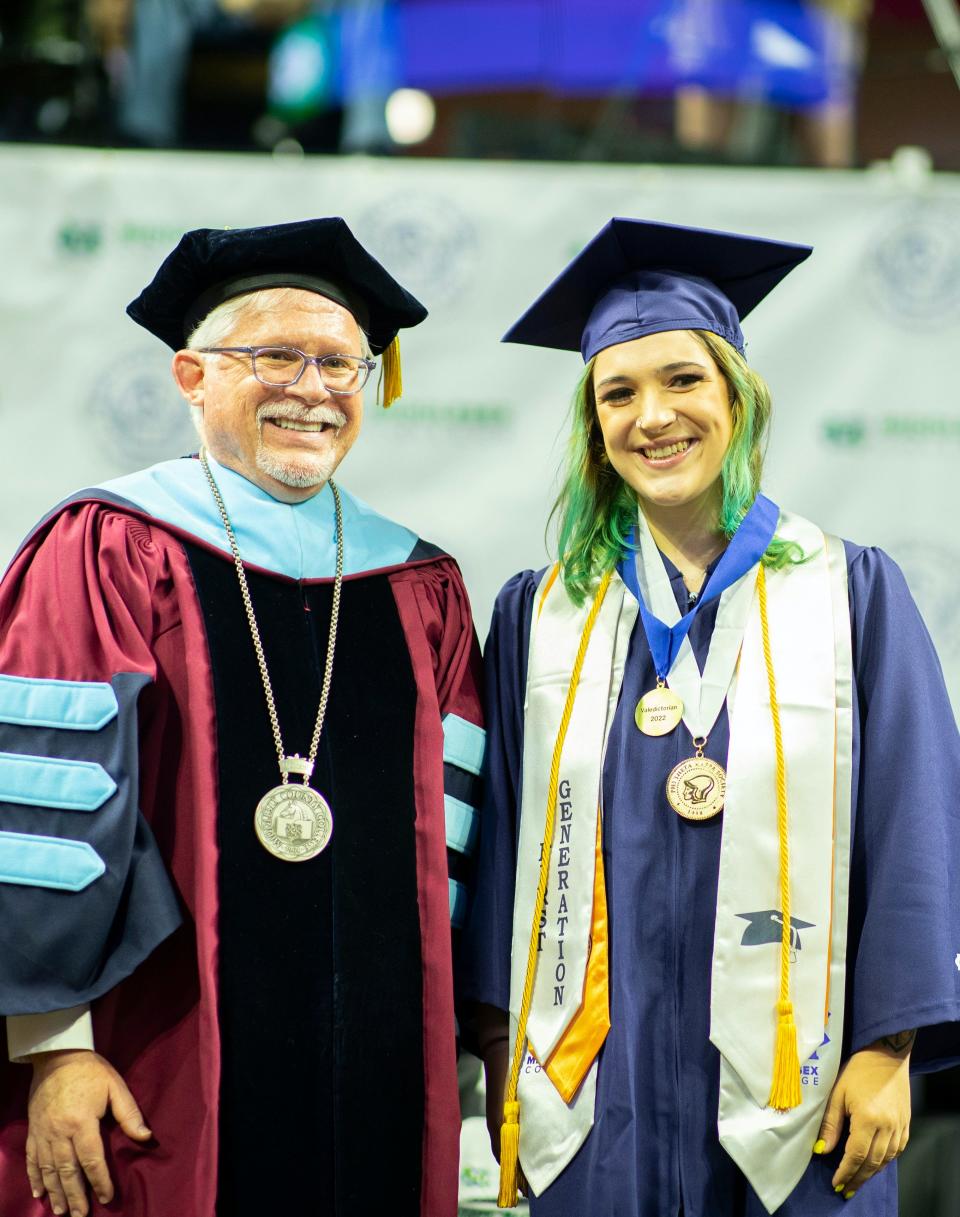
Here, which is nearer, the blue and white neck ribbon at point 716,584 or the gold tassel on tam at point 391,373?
the blue and white neck ribbon at point 716,584

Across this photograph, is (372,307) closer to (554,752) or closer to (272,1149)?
(554,752)

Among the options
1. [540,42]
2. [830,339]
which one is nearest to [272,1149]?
[830,339]

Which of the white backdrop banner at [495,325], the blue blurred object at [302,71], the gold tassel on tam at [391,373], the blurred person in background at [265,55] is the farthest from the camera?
the blue blurred object at [302,71]

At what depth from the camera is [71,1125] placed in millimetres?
2346

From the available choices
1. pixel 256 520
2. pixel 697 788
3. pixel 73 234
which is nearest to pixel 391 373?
pixel 256 520

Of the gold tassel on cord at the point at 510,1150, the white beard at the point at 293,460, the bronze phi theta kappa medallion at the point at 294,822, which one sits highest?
the white beard at the point at 293,460

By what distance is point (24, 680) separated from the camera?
242 cm

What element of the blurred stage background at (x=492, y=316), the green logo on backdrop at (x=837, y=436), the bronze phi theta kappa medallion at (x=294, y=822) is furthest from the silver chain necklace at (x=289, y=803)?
the green logo on backdrop at (x=837, y=436)

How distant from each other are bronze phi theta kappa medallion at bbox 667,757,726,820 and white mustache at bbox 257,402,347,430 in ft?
2.97

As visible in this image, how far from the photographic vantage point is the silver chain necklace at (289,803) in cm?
256

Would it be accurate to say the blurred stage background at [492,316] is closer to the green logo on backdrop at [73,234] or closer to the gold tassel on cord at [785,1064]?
the green logo on backdrop at [73,234]

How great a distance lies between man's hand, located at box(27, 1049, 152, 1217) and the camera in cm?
235

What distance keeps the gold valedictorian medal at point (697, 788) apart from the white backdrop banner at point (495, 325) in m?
1.58

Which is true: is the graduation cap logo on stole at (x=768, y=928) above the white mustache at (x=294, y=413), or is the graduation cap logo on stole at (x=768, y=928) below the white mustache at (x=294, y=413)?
below
